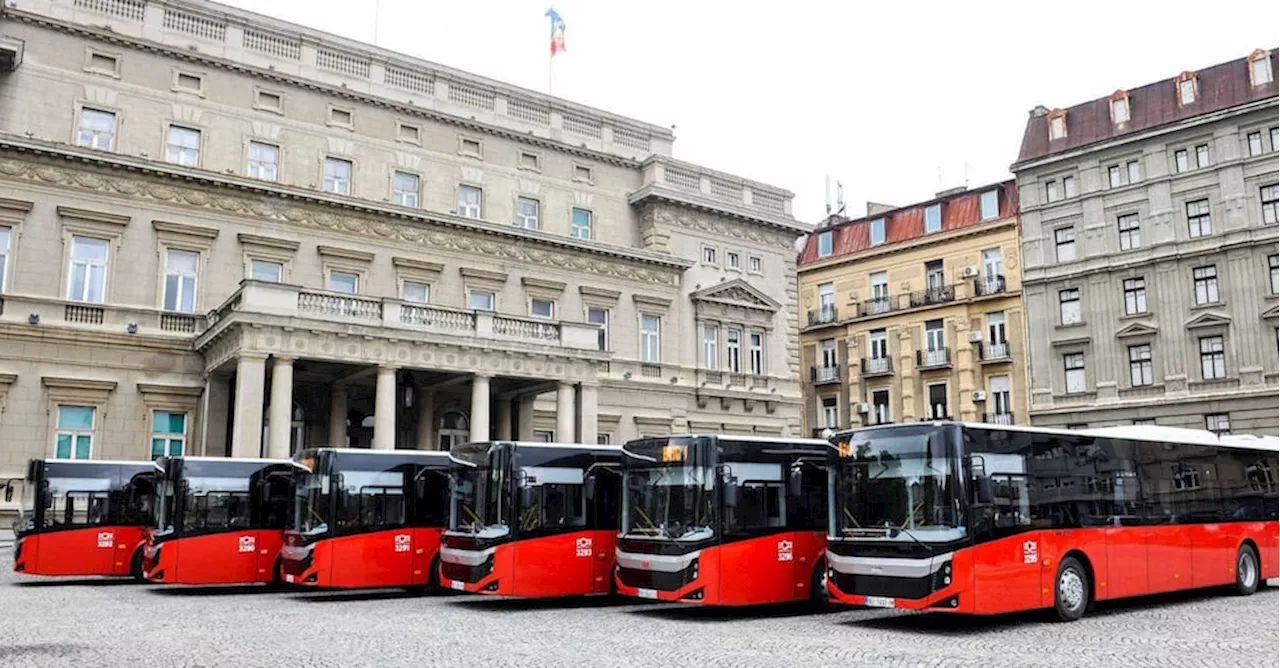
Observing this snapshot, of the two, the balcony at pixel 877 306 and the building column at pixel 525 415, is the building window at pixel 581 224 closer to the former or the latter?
the building column at pixel 525 415

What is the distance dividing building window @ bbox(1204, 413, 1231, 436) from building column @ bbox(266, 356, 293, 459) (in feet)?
106

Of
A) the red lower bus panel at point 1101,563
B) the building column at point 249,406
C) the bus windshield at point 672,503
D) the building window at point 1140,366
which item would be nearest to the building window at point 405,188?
the building column at point 249,406

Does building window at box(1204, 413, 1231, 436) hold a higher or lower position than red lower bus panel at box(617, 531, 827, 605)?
higher

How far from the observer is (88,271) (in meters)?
27.6

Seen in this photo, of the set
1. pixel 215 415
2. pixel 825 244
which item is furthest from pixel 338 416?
pixel 825 244

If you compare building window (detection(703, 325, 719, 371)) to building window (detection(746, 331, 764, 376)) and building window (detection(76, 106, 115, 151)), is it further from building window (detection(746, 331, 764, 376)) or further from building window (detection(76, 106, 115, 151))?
building window (detection(76, 106, 115, 151))

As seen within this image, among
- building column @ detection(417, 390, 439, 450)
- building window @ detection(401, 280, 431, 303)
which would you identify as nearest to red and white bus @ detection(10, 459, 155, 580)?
building column @ detection(417, 390, 439, 450)

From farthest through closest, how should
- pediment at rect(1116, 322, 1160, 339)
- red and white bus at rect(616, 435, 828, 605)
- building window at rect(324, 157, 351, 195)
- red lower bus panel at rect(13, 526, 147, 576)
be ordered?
pediment at rect(1116, 322, 1160, 339) → building window at rect(324, 157, 351, 195) → red lower bus panel at rect(13, 526, 147, 576) → red and white bus at rect(616, 435, 828, 605)

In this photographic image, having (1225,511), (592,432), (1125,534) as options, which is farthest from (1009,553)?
(592,432)

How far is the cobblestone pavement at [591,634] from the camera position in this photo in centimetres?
1112

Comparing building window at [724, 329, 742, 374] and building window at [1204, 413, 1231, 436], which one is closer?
building window at [724, 329, 742, 374]

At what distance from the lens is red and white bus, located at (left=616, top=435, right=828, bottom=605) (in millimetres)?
15109

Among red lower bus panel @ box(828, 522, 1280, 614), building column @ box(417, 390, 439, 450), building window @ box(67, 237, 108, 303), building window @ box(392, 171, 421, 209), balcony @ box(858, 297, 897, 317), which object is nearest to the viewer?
red lower bus panel @ box(828, 522, 1280, 614)

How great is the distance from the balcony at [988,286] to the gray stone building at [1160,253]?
137 cm
